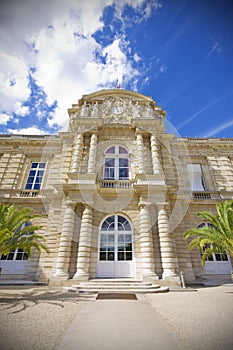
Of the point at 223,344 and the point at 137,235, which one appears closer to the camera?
the point at 223,344

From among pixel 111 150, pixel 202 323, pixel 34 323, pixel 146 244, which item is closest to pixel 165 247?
pixel 146 244

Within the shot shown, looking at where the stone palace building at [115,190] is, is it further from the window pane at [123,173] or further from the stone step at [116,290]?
the stone step at [116,290]

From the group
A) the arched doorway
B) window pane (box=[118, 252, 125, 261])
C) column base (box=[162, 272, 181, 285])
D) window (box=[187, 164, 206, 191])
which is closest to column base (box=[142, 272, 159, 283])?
column base (box=[162, 272, 181, 285])

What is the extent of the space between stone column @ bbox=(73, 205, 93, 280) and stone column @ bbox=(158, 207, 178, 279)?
4.10 metres

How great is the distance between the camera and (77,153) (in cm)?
1349

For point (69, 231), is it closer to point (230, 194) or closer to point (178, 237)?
point (178, 237)

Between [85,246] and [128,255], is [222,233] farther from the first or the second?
[85,246]

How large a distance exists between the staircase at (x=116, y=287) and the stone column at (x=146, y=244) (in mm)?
586

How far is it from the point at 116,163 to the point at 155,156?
3016 millimetres

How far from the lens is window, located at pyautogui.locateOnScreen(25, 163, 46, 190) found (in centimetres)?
1457

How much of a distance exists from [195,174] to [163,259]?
Result: 8.85 metres

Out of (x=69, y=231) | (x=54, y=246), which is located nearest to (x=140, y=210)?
(x=69, y=231)

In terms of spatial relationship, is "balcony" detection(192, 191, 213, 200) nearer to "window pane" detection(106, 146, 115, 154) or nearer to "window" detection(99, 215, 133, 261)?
"window" detection(99, 215, 133, 261)

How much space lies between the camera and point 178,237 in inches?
462
